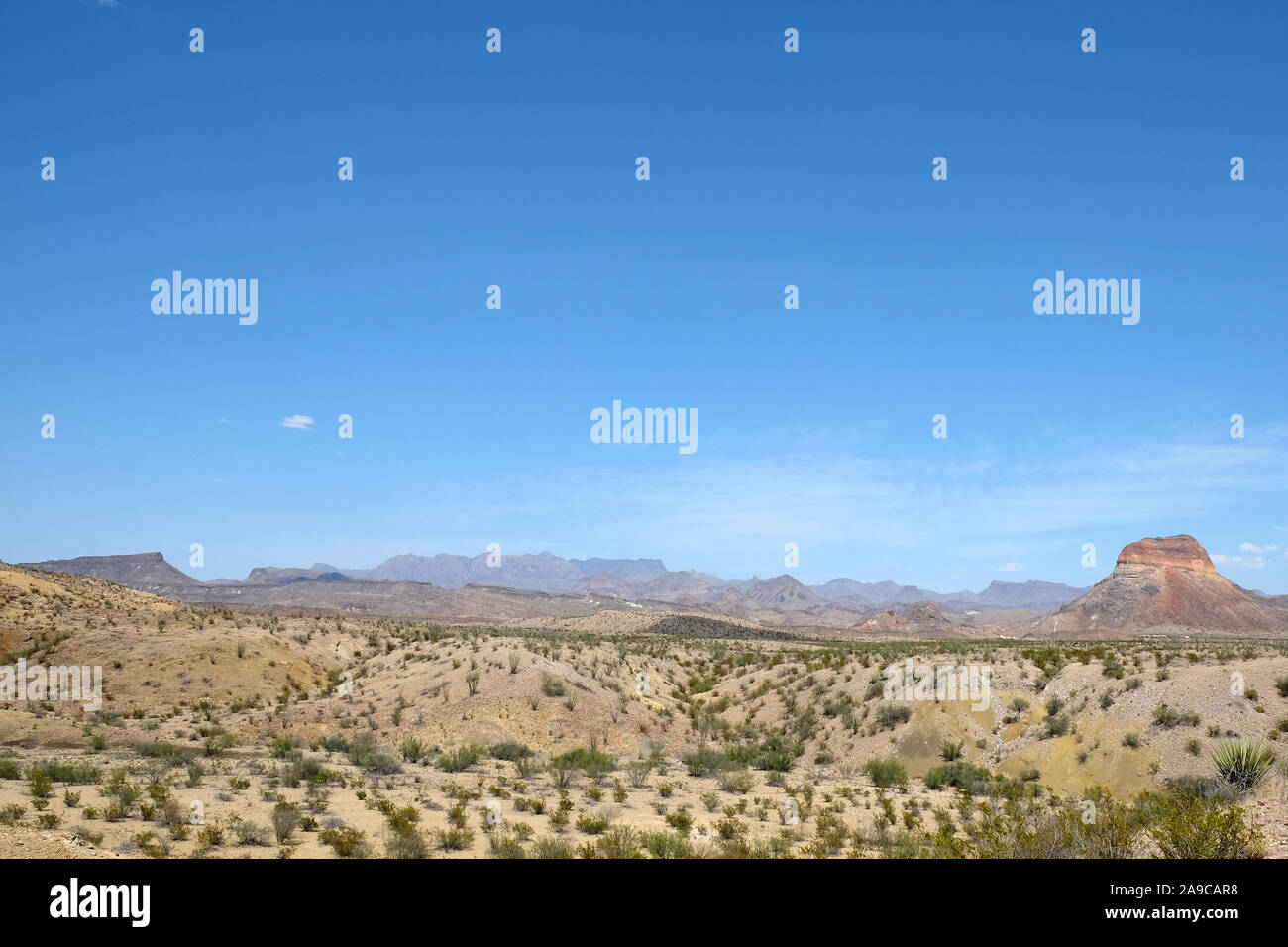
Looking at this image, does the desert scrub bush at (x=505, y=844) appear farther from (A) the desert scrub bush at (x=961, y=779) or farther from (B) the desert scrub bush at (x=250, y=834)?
(A) the desert scrub bush at (x=961, y=779)

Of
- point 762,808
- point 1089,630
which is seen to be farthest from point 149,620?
point 1089,630

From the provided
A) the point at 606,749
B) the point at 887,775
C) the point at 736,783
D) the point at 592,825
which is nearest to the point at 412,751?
the point at 606,749

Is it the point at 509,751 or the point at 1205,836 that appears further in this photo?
the point at 509,751

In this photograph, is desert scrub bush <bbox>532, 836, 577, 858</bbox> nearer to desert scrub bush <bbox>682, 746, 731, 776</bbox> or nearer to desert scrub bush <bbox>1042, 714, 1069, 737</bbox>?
desert scrub bush <bbox>682, 746, 731, 776</bbox>

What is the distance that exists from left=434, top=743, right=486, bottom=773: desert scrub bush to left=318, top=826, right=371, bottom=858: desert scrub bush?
7.17 meters

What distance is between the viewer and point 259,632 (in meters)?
38.9

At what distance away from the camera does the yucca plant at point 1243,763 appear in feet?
52.4

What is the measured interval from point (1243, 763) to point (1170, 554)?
144479 mm

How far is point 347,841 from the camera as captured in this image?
1146 cm

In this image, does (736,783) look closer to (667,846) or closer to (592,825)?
(592,825)

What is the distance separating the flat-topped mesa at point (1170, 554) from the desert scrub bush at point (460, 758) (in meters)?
145

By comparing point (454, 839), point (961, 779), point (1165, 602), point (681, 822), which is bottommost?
point (1165, 602)
